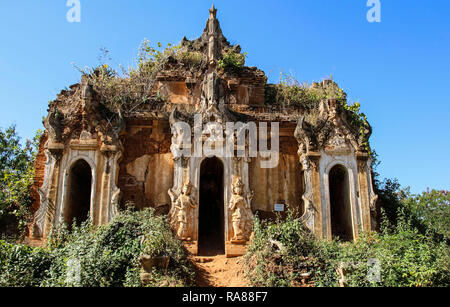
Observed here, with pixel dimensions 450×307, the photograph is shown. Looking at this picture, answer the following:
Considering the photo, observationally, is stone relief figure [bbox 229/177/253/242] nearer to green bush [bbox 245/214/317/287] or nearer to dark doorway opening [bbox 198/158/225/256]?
green bush [bbox 245/214/317/287]

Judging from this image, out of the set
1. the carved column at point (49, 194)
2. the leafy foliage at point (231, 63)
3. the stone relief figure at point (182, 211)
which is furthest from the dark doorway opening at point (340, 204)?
the carved column at point (49, 194)

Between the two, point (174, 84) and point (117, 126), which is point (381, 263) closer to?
point (117, 126)

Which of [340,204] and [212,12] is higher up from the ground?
[212,12]

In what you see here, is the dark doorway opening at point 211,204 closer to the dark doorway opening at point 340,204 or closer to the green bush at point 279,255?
the green bush at point 279,255

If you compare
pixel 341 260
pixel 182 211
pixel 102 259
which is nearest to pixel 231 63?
pixel 182 211

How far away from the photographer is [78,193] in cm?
1406

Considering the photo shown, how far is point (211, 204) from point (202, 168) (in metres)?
1.39

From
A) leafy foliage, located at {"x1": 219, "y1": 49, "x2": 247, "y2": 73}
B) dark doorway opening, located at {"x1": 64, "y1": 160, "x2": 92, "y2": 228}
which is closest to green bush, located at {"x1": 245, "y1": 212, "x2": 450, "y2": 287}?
dark doorway opening, located at {"x1": 64, "y1": 160, "x2": 92, "y2": 228}

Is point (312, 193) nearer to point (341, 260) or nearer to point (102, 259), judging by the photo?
point (341, 260)

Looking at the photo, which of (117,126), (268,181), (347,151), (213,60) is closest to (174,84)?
(213,60)

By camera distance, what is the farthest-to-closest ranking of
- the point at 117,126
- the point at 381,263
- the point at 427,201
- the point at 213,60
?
the point at 427,201, the point at 213,60, the point at 117,126, the point at 381,263

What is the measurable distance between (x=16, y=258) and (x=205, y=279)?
14.6 feet

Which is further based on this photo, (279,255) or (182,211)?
(182,211)
